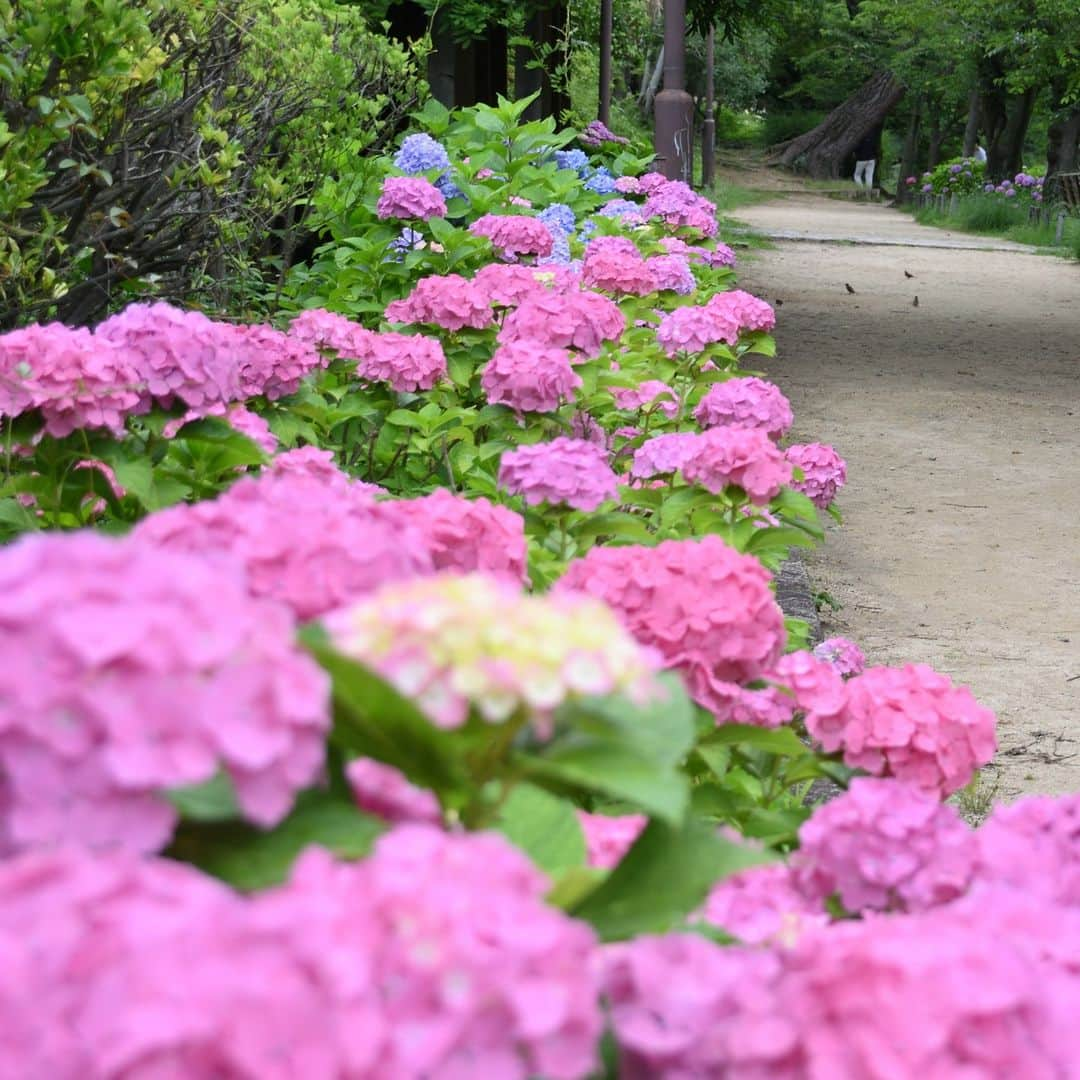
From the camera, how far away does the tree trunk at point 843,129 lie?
2052 inches

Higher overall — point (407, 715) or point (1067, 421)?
point (407, 715)

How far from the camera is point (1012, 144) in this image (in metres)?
34.6

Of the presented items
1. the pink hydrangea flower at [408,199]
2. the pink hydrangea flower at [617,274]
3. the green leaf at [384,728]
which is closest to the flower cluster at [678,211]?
the pink hydrangea flower at [408,199]

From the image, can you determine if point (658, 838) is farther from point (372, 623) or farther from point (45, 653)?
point (45, 653)

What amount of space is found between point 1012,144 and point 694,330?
107ft

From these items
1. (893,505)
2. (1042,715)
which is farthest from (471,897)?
(893,505)

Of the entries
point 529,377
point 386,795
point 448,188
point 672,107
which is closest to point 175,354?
point 529,377

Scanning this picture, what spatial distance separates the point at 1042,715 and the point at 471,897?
158 inches

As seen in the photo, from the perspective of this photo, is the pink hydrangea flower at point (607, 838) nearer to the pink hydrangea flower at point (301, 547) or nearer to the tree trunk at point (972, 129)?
the pink hydrangea flower at point (301, 547)

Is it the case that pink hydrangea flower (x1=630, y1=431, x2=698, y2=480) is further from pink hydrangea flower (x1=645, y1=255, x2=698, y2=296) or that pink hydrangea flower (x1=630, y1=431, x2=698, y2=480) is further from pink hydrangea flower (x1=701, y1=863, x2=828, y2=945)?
pink hydrangea flower (x1=645, y1=255, x2=698, y2=296)

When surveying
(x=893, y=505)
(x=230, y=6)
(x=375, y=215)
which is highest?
(x=230, y=6)

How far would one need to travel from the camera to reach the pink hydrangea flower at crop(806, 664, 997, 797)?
6.20ft

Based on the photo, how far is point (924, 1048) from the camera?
0.85 m

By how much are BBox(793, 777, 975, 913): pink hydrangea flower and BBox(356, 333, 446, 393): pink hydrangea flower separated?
273 cm
